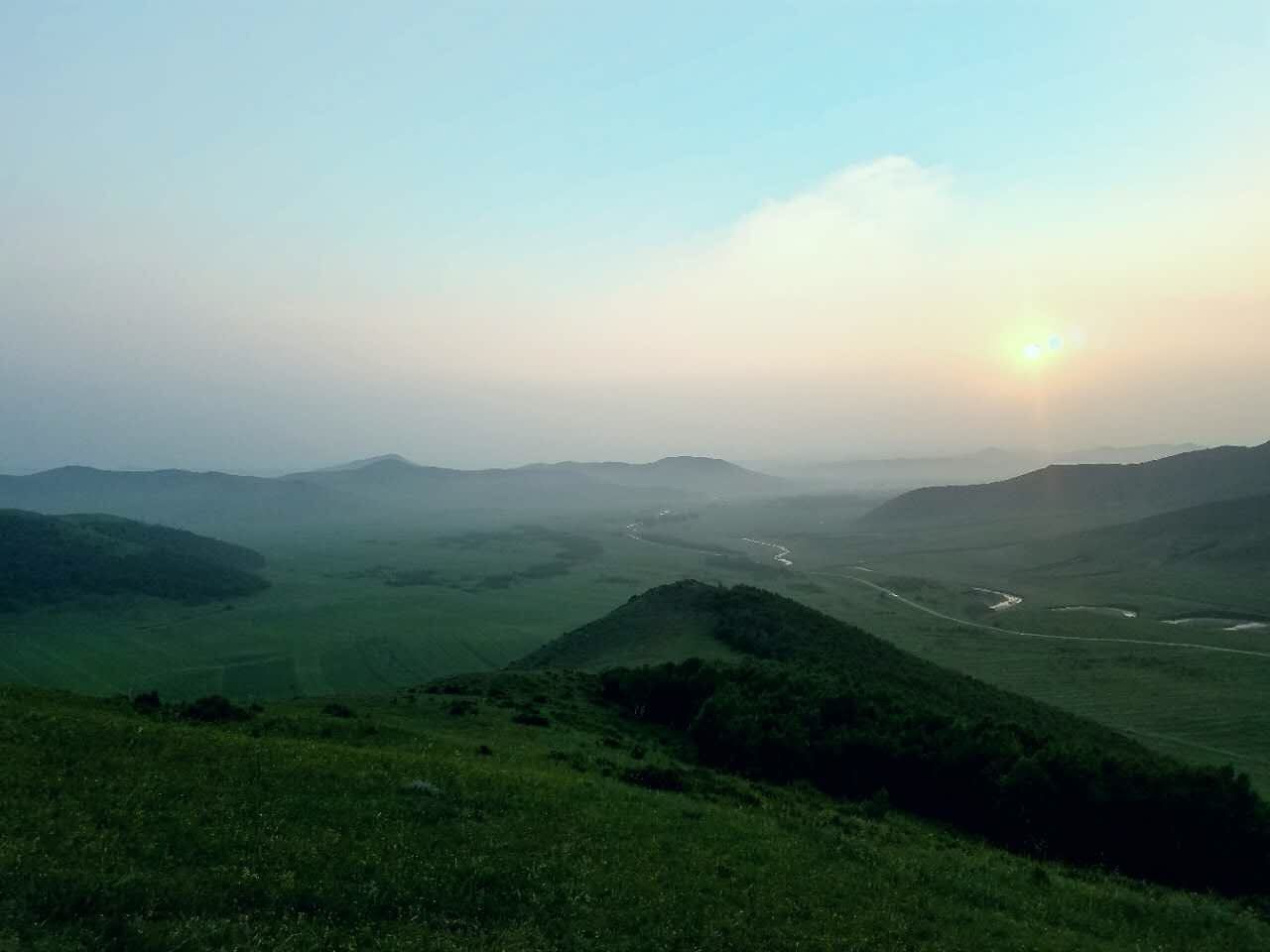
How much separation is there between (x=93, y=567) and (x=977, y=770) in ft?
573

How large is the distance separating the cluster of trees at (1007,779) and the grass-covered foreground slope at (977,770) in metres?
0.05

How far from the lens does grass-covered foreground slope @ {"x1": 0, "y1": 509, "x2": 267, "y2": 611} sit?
136m

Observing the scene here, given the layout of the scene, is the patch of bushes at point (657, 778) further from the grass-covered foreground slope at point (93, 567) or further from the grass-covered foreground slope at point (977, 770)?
the grass-covered foreground slope at point (93, 567)

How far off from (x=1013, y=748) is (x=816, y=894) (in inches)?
807

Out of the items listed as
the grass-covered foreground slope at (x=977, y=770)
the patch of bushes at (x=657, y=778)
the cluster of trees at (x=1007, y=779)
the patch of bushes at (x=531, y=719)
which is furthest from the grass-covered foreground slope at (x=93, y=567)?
the patch of bushes at (x=657, y=778)

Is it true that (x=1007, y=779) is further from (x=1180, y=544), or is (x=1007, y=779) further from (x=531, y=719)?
(x=1180, y=544)

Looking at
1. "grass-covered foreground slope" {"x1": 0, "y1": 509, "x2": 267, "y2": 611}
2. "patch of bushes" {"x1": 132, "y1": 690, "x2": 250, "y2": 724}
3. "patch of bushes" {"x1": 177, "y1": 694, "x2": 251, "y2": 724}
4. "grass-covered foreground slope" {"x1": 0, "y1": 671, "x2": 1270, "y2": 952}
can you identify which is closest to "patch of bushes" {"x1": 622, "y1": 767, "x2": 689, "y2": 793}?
"grass-covered foreground slope" {"x1": 0, "y1": 671, "x2": 1270, "y2": 952}

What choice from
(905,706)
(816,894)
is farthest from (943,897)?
(905,706)

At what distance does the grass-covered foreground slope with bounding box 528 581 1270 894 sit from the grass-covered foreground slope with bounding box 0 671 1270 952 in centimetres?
588

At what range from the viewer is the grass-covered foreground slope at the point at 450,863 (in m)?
13.7

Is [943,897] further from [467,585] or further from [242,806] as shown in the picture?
[467,585]

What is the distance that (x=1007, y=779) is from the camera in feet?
102

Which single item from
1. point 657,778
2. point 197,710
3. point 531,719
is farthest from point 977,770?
point 197,710

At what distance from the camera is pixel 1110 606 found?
121188 mm
